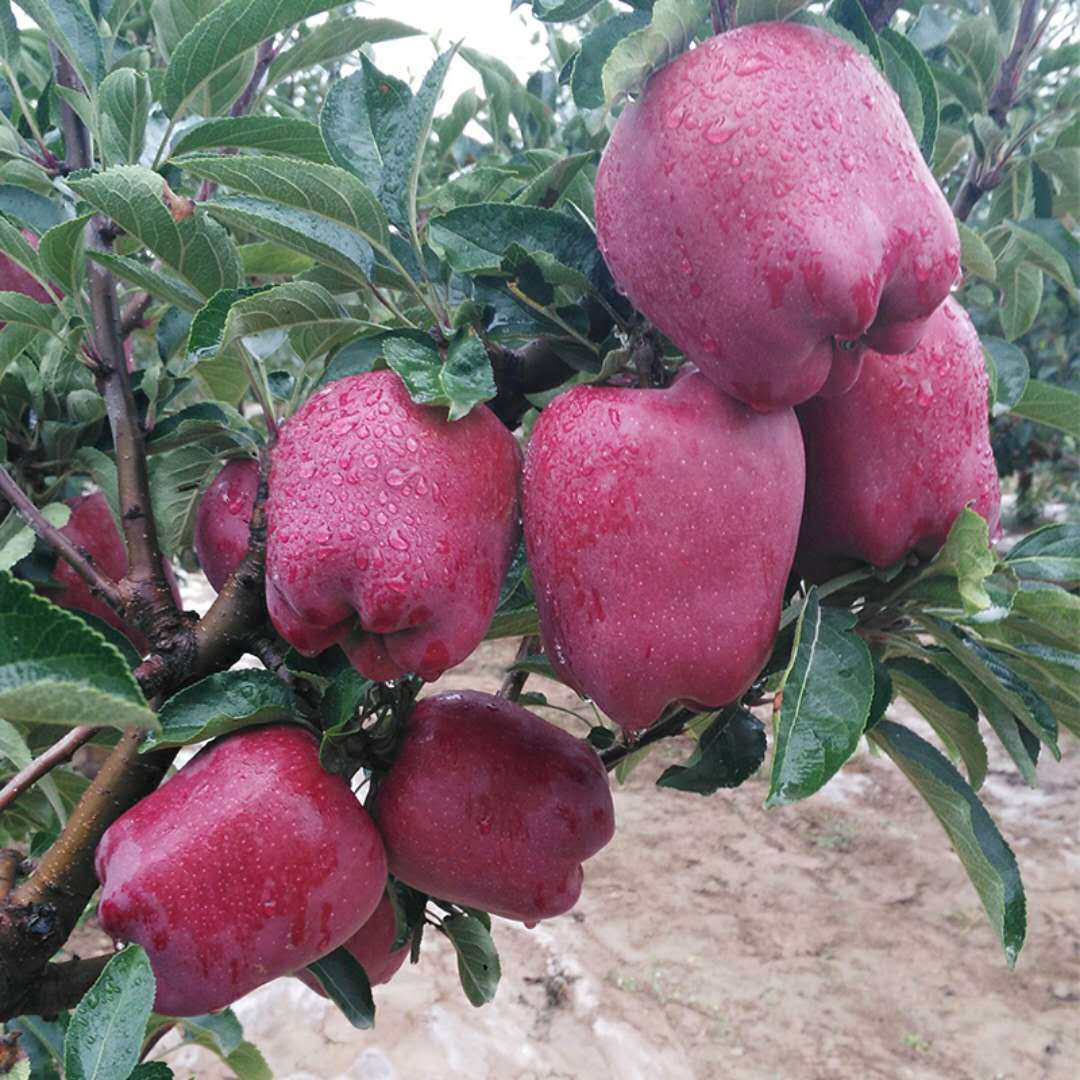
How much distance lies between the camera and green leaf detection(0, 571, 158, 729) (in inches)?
14.3

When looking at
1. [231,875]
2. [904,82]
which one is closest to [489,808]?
[231,875]

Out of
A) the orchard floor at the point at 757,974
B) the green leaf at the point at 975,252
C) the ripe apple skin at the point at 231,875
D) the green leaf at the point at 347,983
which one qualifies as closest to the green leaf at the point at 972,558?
the green leaf at the point at 975,252

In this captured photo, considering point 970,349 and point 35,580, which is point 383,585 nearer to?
point 970,349

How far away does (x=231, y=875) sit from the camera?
22.7 inches

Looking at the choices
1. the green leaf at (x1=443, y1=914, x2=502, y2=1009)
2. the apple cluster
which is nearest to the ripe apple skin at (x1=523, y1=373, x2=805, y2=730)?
the apple cluster

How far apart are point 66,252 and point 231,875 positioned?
0.37m

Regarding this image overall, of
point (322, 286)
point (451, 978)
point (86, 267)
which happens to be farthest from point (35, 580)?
point (451, 978)

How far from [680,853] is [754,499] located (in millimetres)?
3104

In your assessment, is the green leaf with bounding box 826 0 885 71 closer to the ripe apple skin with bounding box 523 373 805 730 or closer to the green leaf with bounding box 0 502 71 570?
the ripe apple skin with bounding box 523 373 805 730

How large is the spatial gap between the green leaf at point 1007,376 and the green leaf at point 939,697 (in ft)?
0.53

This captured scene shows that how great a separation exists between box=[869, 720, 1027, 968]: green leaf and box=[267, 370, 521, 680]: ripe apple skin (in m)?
0.28

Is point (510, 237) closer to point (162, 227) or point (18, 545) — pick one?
point (162, 227)

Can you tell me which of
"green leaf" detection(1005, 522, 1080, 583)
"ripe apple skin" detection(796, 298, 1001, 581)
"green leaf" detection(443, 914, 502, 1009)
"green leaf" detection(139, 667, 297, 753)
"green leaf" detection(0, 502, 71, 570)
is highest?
"ripe apple skin" detection(796, 298, 1001, 581)

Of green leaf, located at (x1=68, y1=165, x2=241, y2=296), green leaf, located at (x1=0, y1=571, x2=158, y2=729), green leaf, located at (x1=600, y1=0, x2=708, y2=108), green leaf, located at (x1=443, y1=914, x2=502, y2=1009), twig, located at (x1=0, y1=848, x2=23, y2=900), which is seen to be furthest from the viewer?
green leaf, located at (x1=443, y1=914, x2=502, y2=1009)
